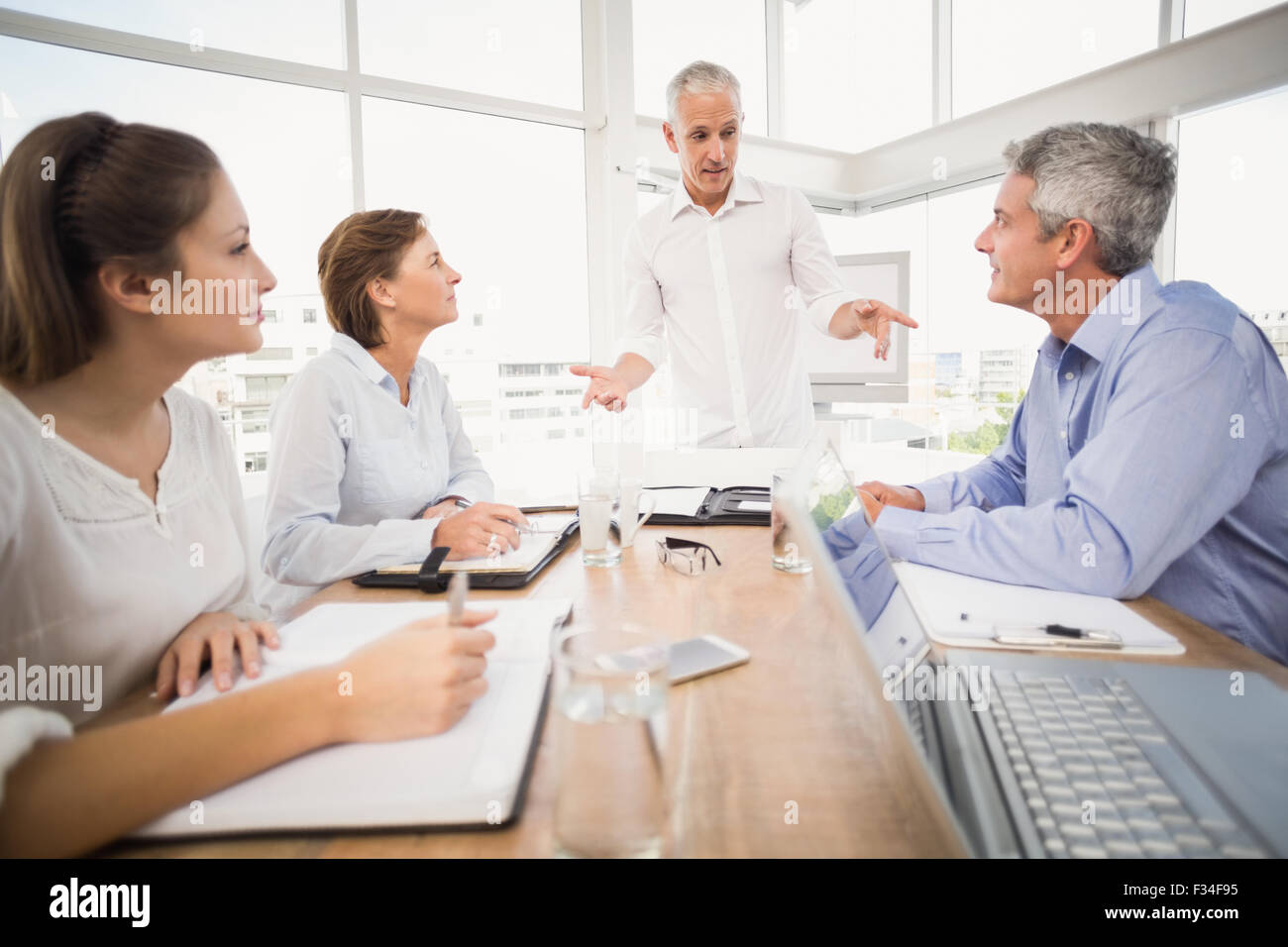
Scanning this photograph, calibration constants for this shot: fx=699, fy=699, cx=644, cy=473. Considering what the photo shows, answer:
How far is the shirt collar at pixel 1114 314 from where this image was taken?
1.28m

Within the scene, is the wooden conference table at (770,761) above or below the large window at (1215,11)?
below

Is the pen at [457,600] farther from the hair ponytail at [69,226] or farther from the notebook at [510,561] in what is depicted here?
the hair ponytail at [69,226]

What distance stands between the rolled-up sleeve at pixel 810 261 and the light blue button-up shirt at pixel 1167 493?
1.39 meters

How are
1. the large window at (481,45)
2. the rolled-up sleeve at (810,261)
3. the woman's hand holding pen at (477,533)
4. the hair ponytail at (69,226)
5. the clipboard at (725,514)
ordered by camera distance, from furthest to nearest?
1. the large window at (481,45)
2. the rolled-up sleeve at (810,261)
3. the clipboard at (725,514)
4. the woman's hand holding pen at (477,533)
5. the hair ponytail at (69,226)

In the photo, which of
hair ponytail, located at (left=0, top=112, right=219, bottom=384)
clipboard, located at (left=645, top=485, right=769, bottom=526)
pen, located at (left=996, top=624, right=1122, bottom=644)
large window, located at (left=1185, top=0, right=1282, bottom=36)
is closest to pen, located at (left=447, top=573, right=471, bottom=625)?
pen, located at (left=996, top=624, right=1122, bottom=644)

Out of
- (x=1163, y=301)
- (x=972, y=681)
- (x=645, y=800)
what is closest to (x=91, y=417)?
(x=645, y=800)

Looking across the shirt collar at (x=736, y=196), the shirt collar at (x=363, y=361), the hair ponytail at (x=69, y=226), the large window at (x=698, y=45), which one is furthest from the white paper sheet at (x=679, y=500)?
the large window at (x=698, y=45)

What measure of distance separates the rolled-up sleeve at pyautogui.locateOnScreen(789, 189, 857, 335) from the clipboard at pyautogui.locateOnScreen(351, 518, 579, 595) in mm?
1788

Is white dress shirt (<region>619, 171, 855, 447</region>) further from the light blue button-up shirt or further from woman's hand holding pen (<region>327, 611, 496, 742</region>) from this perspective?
woman's hand holding pen (<region>327, 611, 496, 742</region>)

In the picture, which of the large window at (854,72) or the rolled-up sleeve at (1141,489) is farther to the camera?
the large window at (854,72)

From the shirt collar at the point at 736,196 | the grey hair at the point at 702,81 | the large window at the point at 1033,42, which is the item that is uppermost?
the large window at the point at 1033,42

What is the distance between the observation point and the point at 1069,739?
24.3 inches

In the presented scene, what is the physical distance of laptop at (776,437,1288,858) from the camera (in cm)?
49

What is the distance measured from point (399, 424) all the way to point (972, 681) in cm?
150
